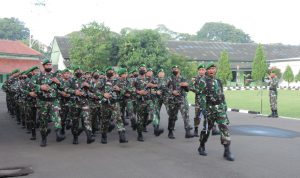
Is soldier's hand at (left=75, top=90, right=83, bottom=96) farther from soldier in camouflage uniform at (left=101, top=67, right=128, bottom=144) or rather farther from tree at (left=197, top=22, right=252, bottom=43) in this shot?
tree at (left=197, top=22, right=252, bottom=43)

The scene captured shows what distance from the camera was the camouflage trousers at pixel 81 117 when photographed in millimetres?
9758

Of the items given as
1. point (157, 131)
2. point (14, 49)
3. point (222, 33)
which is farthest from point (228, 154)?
point (222, 33)

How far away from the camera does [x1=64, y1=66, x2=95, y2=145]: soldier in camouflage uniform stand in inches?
385

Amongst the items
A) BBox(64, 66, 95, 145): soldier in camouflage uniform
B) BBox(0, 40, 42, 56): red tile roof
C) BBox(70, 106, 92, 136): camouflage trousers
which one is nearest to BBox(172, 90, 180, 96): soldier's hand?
BBox(64, 66, 95, 145): soldier in camouflage uniform

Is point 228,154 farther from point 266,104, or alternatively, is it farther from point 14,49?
point 14,49

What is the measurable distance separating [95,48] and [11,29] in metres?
57.7

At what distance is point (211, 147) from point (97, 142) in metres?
2.92

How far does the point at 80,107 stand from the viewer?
32.6 feet

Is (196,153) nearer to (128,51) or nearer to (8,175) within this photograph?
(8,175)

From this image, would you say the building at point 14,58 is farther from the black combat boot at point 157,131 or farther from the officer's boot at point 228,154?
the officer's boot at point 228,154

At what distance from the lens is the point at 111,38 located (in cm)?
3966

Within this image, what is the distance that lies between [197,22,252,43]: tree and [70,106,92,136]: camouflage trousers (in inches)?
3775

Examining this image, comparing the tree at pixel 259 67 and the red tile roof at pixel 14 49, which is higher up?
the red tile roof at pixel 14 49

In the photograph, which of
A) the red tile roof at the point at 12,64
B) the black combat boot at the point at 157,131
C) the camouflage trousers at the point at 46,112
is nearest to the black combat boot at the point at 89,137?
the camouflage trousers at the point at 46,112
